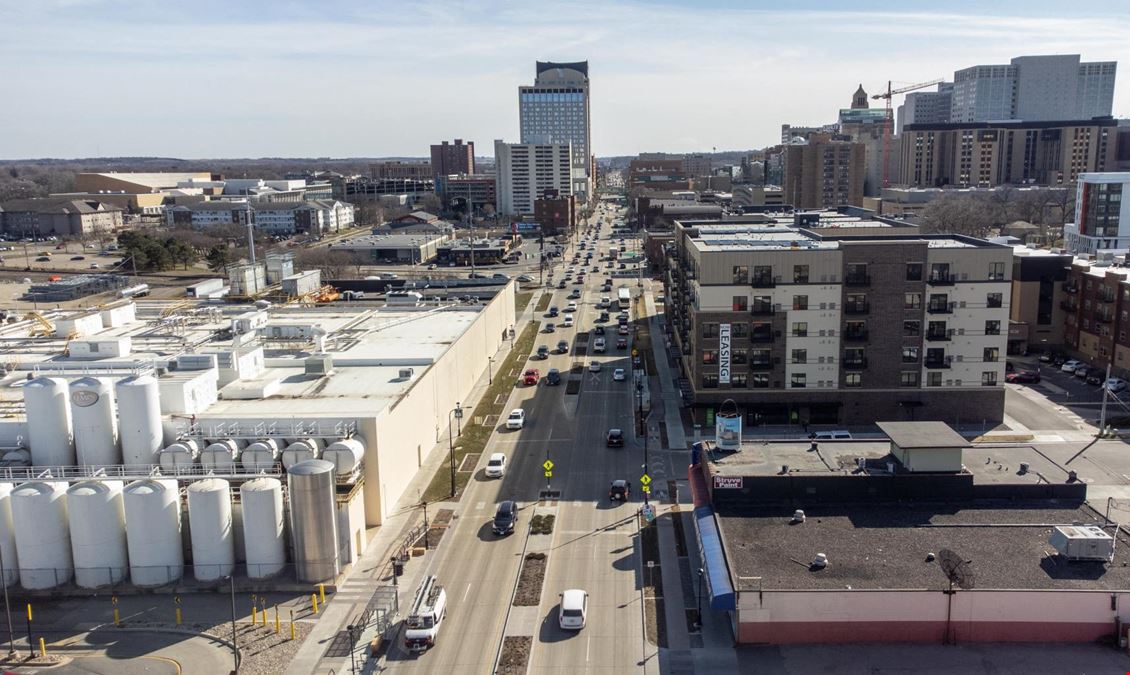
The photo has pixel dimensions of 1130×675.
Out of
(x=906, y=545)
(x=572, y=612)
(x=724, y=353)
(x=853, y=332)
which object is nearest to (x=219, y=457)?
(x=572, y=612)

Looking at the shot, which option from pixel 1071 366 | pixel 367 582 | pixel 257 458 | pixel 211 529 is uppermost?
pixel 257 458

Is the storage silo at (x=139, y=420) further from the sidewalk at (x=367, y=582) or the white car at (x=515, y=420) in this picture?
the white car at (x=515, y=420)

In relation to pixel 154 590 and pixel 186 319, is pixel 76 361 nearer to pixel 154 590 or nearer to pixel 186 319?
pixel 186 319

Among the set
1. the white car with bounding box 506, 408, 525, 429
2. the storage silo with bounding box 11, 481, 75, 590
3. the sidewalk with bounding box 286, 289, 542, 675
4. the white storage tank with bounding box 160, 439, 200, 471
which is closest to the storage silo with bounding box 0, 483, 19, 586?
the storage silo with bounding box 11, 481, 75, 590

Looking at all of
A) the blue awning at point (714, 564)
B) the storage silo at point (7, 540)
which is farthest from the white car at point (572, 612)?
the storage silo at point (7, 540)

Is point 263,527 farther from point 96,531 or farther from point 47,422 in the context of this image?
point 47,422
